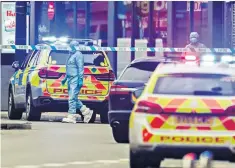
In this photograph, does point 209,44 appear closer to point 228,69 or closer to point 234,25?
point 234,25

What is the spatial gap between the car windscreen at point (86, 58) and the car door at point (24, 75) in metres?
0.49

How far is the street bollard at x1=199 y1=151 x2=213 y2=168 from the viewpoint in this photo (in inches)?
389

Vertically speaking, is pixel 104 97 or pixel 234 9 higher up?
pixel 234 9

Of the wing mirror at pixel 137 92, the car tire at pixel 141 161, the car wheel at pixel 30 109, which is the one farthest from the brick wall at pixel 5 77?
the car tire at pixel 141 161

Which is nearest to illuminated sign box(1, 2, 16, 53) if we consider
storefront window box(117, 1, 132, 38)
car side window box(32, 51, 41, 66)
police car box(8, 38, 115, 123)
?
storefront window box(117, 1, 132, 38)

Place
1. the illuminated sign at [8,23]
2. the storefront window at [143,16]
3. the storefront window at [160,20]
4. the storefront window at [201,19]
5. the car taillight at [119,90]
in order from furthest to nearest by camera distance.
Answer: the illuminated sign at [8,23]
the storefront window at [143,16]
the storefront window at [160,20]
the storefront window at [201,19]
the car taillight at [119,90]

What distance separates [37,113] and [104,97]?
161cm

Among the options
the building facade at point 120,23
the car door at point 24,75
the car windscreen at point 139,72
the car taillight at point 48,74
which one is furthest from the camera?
the building facade at point 120,23

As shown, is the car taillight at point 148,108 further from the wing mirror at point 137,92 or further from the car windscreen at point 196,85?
the wing mirror at point 137,92

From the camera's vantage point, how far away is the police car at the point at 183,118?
34.3 ft

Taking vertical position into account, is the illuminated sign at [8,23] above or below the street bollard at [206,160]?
above

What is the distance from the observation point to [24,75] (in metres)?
20.0

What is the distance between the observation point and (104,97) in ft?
62.6

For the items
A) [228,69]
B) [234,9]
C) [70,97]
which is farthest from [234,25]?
[228,69]
